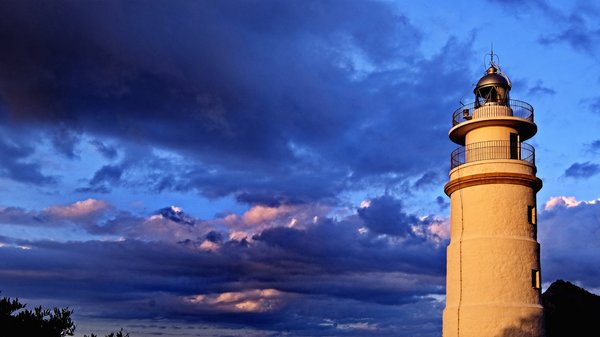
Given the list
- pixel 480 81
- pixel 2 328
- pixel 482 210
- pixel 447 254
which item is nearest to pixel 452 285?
pixel 447 254

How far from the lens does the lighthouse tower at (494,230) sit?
26578mm

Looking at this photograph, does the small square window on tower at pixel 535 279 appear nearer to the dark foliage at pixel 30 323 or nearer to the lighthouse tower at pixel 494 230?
the lighthouse tower at pixel 494 230

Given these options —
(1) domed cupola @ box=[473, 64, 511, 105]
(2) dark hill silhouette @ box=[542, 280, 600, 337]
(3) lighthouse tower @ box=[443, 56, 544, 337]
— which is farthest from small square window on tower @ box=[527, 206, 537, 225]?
(2) dark hill silhouette @ box=[542, 280, 600, 337]

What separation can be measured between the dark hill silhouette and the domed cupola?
55.6 ft

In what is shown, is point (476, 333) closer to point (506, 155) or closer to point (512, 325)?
point (512, 325)

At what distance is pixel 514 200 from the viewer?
90.3 ft

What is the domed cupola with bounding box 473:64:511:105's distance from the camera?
2977 cm

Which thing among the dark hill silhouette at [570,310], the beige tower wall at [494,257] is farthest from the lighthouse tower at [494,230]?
the dark hill silhouette at [570,310]

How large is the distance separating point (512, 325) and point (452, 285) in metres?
3.17

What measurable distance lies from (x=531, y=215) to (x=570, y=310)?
59.9 feet

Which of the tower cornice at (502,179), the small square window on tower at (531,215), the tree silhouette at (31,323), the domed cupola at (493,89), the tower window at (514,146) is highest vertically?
the domed cupola at (493,89)

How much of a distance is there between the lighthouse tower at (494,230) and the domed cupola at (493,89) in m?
0.06

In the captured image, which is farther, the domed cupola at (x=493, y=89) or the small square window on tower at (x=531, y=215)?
the domed cupola at (x=493, y=89)

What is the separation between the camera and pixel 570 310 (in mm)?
42562
